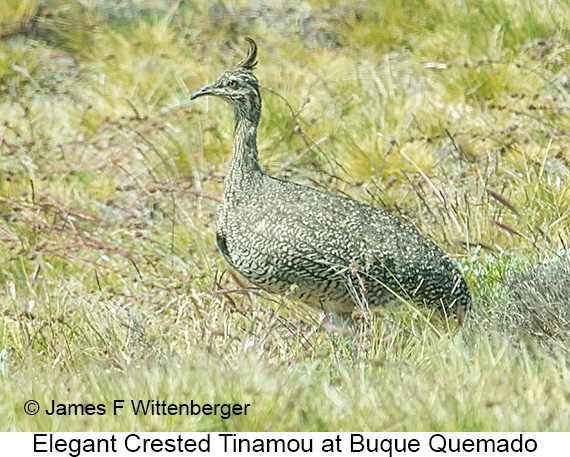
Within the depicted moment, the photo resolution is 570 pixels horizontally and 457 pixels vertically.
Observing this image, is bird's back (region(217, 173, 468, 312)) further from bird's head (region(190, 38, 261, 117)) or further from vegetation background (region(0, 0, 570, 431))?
bird's head (region(190, 38, 261, 117))

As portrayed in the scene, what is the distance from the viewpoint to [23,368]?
16.3 feet

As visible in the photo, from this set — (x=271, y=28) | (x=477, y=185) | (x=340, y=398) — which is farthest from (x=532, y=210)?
(x=271, y=28)

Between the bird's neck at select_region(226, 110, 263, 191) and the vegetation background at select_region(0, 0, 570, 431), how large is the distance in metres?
0.56

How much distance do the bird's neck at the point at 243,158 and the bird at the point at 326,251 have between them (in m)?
0.01

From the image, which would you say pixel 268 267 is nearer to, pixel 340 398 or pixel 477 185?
pixel 340 398

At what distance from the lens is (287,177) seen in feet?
28.0

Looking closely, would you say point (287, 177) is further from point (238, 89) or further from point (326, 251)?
point (326, 251)

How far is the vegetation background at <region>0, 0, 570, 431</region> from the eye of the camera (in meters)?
4.19

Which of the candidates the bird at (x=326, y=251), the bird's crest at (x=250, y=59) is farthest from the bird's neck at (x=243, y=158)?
the bird's crest at (x=250, y=59)

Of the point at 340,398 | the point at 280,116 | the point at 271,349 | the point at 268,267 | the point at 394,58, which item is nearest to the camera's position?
the point at 340,398

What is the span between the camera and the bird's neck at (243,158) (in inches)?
237

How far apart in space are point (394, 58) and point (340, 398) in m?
6.31

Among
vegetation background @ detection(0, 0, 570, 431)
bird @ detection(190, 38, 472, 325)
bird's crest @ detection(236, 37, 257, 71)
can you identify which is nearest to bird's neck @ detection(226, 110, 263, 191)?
bird @ detection(190, 38, 472, 325)
